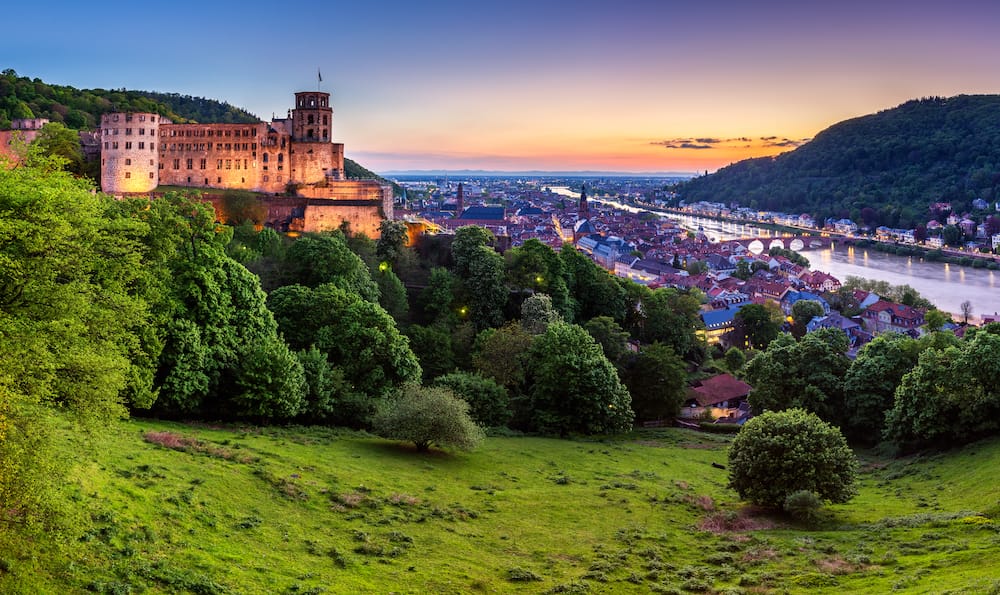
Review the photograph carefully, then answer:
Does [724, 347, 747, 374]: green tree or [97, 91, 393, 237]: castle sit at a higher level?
[97, 91, 393, 237]: castle

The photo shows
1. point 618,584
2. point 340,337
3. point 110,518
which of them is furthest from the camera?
point 340,337

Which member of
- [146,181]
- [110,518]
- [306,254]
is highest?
[146,181]

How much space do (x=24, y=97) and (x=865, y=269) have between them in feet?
379

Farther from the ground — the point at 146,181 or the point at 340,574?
the point at 146,181

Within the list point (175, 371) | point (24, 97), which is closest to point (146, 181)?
point (24, 97)

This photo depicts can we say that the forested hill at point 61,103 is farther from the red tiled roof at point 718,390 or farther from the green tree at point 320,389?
the red tiled roof at point 718,390

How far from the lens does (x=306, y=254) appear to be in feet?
148

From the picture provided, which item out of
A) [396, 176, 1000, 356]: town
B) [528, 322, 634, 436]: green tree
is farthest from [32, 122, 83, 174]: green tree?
[528, 322, 634, 436]: green tree

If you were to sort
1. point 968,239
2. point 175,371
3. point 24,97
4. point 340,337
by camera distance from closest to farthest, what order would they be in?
point 175,371, point 340,337, point 24,97, point 968,239

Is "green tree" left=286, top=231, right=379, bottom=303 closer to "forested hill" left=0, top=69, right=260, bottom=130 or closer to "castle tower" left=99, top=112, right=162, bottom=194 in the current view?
"castle tower" left=99, top=112, right=162, bottom=194

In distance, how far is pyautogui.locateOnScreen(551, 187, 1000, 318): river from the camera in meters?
96.0

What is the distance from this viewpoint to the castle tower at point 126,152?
59375mm

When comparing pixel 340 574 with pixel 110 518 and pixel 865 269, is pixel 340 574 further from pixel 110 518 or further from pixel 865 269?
pixel 865 269

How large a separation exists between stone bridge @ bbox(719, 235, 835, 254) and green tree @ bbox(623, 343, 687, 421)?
10473cm
